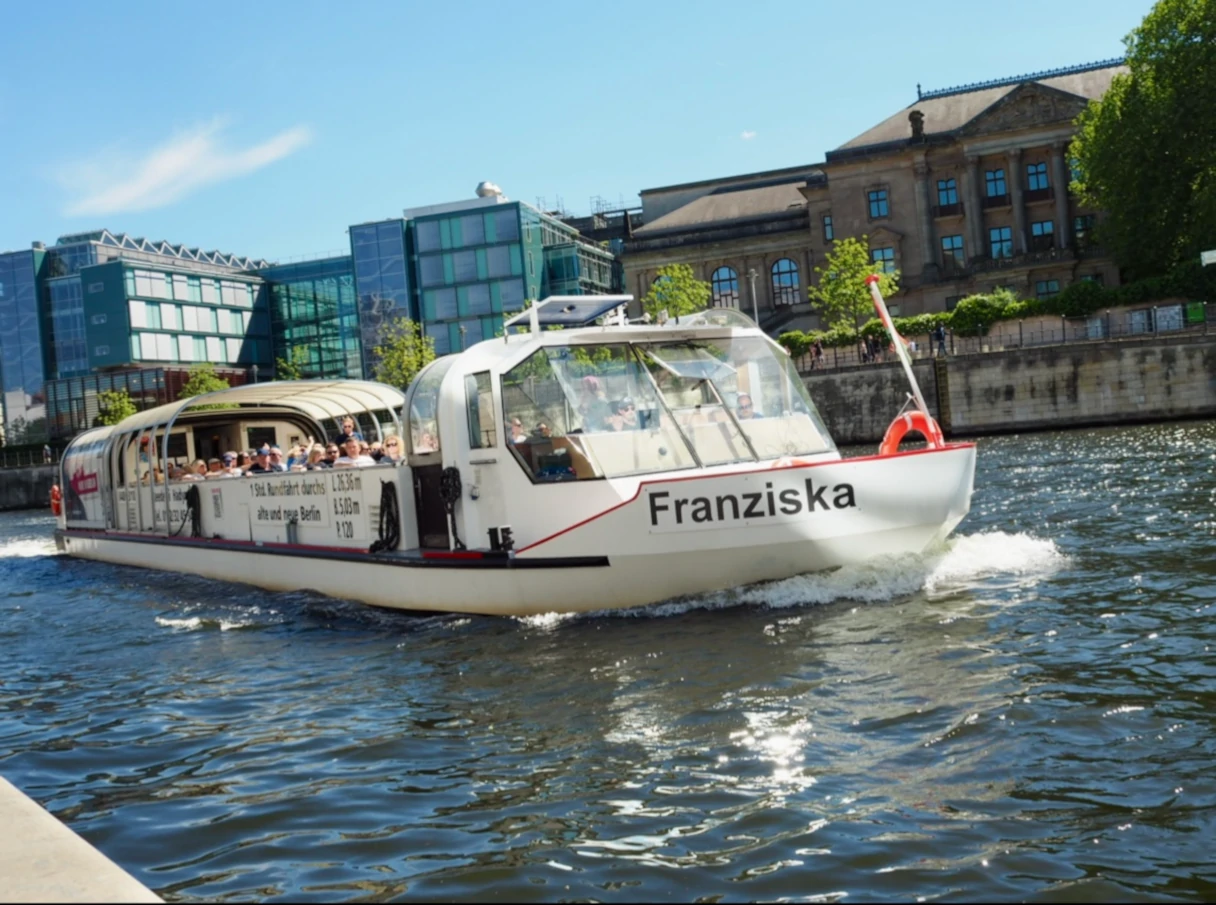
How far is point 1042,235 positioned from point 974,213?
4.35m

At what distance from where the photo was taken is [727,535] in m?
11.3

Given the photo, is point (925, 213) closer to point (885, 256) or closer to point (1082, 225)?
point (885, 256)

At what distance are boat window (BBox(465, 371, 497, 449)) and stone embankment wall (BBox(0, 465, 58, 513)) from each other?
65.3 metres

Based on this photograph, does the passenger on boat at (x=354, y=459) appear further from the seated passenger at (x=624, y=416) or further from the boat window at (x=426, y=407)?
the seated passenger at (x=624, y=416)

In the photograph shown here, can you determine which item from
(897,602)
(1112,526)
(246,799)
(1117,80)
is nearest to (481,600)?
(897,602)

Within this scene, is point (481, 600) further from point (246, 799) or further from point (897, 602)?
point (246, 799)

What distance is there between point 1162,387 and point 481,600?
41026mm

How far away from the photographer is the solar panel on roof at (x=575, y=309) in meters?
13.4

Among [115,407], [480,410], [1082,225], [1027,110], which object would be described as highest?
[1027,110]

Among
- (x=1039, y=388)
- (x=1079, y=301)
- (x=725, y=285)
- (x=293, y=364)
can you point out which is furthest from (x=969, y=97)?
(x=293, y=364)

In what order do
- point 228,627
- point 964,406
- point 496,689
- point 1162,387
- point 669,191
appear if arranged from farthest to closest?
point 669,191, point 964,406, point 1162,387, point 228,627, point 496,689

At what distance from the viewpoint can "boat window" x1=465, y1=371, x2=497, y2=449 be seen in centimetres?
1241

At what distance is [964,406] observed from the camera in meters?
51.5

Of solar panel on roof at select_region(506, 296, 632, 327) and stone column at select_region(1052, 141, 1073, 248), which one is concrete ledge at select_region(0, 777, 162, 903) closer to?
solar panel on roof at select_region(506, 296, 632, 327)
